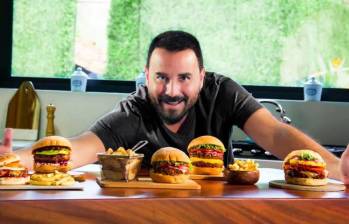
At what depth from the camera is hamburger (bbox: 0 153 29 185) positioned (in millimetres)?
1278

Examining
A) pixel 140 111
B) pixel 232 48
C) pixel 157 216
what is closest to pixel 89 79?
pixel 232 48

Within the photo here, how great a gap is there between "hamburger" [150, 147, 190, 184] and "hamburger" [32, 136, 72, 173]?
218 mm

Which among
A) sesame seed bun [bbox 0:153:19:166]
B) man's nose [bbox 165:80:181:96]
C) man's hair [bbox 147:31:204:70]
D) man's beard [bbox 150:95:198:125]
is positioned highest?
man's hair [bbox 147:31:204:70]

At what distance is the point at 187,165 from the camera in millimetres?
1447

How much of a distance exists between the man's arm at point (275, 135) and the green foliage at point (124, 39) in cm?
149

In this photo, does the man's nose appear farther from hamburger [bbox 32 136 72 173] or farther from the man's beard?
hamburger [bbox 32 136 72 173]

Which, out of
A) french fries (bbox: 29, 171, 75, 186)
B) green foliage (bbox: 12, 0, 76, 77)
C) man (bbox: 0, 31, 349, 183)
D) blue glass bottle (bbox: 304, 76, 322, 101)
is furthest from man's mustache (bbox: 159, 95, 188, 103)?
green foliage (bbox: 12, 0, 76, 77)

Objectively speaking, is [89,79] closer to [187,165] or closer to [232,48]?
[232,48]

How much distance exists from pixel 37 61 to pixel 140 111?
5.54 feet

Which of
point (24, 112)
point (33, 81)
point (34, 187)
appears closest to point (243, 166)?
point (34, 187)

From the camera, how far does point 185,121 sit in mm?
2275

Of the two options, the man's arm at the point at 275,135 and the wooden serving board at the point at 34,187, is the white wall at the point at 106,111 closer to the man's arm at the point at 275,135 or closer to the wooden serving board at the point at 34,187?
the man's arm at the point at 275,135

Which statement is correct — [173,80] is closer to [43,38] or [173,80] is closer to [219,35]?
[219,35]

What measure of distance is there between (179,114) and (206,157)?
1.80 feet
